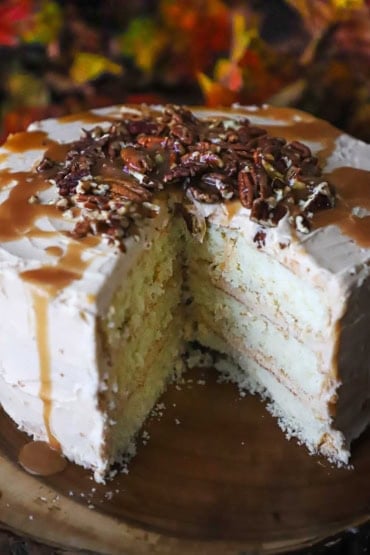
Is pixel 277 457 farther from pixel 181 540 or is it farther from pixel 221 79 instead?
pixel 221 79

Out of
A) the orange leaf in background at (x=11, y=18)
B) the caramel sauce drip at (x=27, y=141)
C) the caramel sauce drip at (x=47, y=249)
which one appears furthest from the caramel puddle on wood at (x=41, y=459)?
the orange leaf in background at (x=11, y=18)

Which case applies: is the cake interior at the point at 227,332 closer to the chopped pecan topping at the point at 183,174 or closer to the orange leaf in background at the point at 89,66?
the chopped pecan topping at the point at 183,174

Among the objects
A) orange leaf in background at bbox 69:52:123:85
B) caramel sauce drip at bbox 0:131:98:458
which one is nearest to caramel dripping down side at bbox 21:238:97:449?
caramel sauce drip at bbox 0:131:98:458

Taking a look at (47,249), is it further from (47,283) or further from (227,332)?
(227,332)

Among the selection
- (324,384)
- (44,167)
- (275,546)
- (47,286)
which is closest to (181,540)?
(275,546)

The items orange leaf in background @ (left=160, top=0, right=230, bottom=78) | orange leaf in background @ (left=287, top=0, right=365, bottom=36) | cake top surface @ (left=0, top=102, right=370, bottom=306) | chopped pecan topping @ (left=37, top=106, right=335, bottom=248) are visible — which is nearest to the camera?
cake top surface @ (left=0, top=102, right=370, bottom=306)

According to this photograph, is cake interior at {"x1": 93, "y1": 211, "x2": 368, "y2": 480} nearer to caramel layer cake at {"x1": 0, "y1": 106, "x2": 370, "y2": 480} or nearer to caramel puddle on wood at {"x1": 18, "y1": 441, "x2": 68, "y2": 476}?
caramel layer cake at {"x1": 0, "y1": 106, "x2": 370, "y2": 480}

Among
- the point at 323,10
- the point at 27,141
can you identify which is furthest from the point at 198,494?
the point at 323,10
